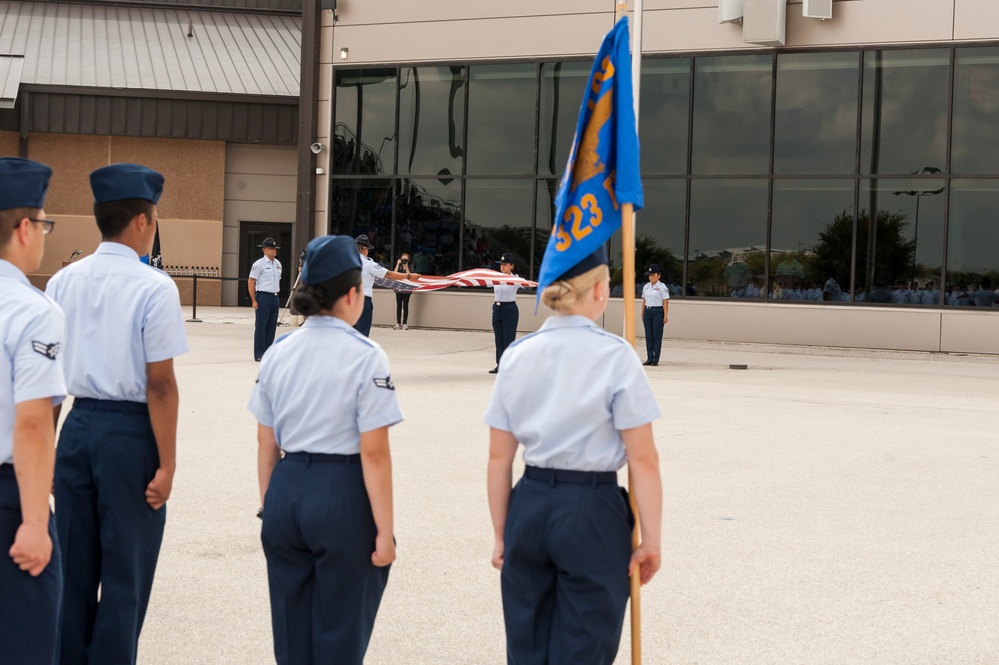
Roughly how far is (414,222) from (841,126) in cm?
1016

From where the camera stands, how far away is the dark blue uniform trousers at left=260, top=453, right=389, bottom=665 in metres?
3.78

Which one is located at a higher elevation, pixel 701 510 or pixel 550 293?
pixel 550 293

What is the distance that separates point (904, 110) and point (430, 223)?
11.0 m

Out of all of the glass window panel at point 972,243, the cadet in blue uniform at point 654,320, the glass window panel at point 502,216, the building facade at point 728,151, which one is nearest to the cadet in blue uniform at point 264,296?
the cadet in blue uniform at point 654,320

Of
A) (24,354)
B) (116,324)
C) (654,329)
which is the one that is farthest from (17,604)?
(654,329)

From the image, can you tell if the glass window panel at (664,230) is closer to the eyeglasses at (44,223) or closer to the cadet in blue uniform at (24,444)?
the eyeglasses at (44,223)

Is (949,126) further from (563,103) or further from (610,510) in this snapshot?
(610,510)

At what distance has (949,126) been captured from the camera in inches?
965

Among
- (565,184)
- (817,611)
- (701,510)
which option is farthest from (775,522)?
(565,184)

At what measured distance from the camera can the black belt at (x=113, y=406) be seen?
13.9 feet

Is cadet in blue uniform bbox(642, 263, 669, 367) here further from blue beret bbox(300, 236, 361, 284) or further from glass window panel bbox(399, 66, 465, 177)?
blue beret bbox(300, 236, 361, 284)

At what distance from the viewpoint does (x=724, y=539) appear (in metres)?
7.24

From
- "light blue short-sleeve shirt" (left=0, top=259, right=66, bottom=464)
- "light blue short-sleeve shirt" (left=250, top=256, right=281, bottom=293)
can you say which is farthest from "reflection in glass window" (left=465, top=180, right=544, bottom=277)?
"light blue short-sleeve shirt" (left=0, top=259, right=66, bottom=464)

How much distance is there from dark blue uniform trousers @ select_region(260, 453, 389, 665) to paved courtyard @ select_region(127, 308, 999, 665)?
2.50 feet
